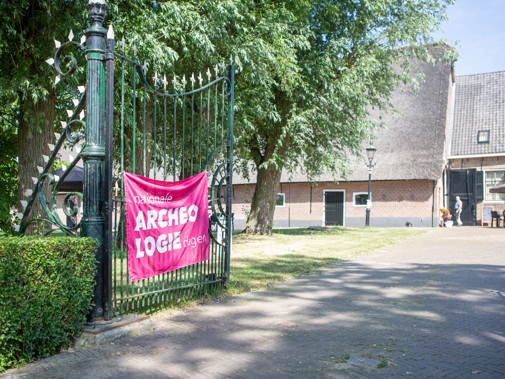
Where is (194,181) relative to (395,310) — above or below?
above

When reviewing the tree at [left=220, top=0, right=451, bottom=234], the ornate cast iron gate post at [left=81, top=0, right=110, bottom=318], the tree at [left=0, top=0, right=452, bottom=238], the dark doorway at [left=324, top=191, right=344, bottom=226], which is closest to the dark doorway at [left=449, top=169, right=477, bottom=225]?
the dark doorway at [left=324, top=191, right=344, bottom=226]

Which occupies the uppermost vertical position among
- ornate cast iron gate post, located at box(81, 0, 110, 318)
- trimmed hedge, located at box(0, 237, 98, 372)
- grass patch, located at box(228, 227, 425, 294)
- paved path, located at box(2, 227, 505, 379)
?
ornate cast iron gate post, located at box(81, 0, 110, 318)

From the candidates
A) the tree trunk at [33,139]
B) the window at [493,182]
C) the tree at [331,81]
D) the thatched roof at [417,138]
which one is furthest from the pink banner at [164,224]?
the window at [493,182]

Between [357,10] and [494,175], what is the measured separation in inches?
692

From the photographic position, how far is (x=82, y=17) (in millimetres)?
9711

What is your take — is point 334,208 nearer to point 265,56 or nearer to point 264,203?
point 264,203

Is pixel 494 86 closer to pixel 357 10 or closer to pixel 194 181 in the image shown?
pixel 357 10

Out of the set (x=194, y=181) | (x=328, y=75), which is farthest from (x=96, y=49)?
(x=328, y=75)

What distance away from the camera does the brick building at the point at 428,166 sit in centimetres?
2864

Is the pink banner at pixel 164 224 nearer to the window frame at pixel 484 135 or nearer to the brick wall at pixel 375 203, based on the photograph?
the brick wall at pixel 375 203

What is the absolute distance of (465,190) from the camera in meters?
29.4

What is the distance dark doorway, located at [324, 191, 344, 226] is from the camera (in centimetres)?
3172

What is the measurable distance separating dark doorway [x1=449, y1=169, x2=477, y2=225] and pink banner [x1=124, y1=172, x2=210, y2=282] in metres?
26.1

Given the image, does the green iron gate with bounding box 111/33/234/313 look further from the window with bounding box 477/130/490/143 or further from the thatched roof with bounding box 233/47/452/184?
the window with bounding box 477/130/490/143
